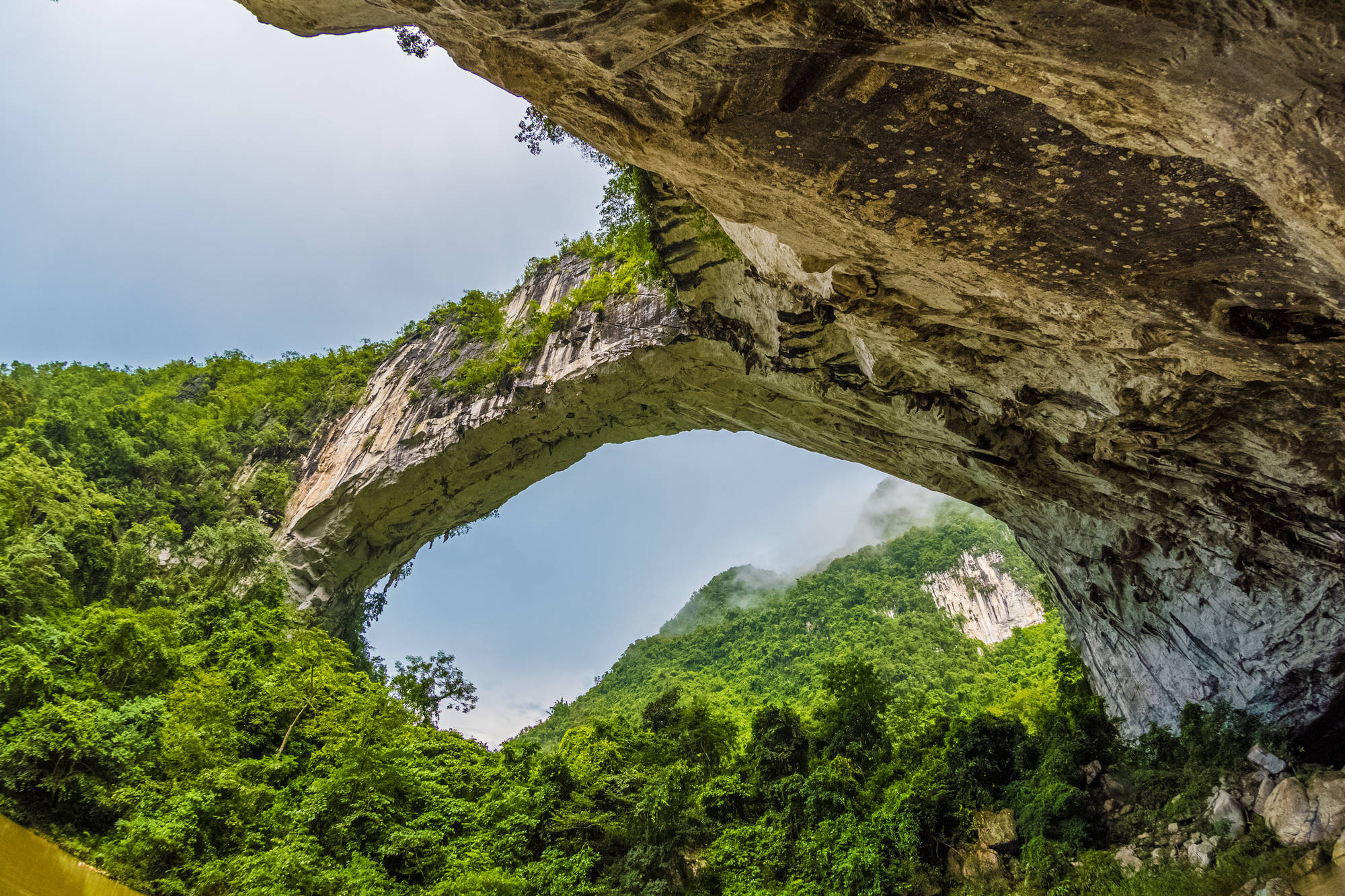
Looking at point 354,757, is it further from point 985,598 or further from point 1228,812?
point 985,598

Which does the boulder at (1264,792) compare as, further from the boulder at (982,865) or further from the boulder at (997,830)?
the boulder at (982,865)

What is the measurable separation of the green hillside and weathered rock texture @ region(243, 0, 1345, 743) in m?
9.89

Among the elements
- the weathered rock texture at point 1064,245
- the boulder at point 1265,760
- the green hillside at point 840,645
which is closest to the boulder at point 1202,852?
the boulder at point 1265,760

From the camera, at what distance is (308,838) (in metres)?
7.97

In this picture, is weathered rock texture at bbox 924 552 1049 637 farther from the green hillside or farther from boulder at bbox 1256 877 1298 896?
boulder at bbox 1256 877 1298 896

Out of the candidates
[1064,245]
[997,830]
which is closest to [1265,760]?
[997,830]

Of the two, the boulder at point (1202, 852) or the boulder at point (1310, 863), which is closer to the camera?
the boulder at point (1310, 863)

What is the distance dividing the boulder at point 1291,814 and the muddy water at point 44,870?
12.4 m

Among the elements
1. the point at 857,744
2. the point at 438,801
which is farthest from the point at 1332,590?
the point at 438,801

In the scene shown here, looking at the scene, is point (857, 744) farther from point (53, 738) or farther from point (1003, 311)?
point (53, 738)

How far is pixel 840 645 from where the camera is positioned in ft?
99.7

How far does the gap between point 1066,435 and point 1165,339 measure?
3651mm

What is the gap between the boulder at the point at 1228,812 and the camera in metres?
7.24

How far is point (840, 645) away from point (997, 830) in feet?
69.7
